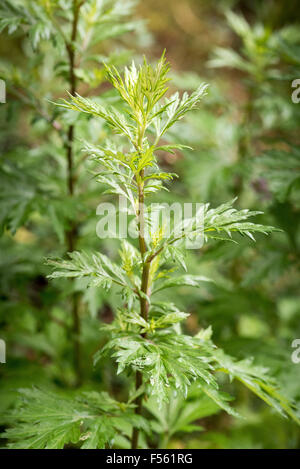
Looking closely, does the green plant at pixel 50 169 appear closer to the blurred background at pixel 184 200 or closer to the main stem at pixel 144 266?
the blurred background at pixel 184 200

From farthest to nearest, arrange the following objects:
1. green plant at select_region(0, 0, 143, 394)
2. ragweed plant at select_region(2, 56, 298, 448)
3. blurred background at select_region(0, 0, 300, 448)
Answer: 1. blurred background at select_region(0, 0, 300, 448)
2. green plant at select_region(0, 0, 143, 394)
3. ragweed plant at select_region(2, 56, 298, 448)

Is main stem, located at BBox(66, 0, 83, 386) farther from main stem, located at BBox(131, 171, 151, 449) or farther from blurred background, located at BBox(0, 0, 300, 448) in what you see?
main stem, located at BBox(131, 171, 151, 449)

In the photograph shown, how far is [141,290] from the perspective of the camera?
3.03ft

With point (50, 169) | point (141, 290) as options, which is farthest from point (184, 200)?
point (141, 290)

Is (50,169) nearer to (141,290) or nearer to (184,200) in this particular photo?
(184,200)

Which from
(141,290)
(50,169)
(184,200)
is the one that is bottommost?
(141,290)

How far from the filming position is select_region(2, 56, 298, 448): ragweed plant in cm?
80

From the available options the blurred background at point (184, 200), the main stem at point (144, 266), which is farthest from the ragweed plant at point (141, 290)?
the blurred background at point (184, 200)

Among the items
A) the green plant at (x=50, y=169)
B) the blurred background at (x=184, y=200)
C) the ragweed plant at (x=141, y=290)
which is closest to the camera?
the ragweed plant at (x=141, y=290)

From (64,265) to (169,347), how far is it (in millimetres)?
277

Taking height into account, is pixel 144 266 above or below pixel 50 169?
below

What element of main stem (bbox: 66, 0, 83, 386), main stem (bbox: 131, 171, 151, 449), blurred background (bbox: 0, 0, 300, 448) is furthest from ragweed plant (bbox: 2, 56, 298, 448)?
main stem (bbox: 66, 0, 83, 386)

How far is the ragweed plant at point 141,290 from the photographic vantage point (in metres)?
0.80

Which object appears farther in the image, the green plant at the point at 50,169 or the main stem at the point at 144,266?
the green plant at the point at 50,169
